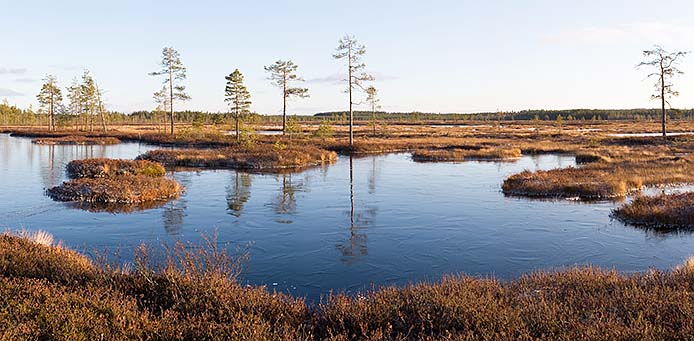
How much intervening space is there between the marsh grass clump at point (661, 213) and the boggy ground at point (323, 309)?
29.6 feet

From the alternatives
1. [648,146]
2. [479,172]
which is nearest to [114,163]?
[479,172]

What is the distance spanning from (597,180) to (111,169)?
2686 centimetres

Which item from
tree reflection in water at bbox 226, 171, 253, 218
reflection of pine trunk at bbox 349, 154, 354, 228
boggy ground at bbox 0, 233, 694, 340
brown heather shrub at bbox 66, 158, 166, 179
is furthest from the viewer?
brown heather shrub at bbox 66, 158, 166, 179

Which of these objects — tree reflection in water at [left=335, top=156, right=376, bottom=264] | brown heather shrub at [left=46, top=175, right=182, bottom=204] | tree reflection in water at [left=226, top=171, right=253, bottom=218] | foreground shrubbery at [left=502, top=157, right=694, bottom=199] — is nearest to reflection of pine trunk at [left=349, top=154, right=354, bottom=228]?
tree reflection in water at [left=335, top=156, right=376, bottom=264]

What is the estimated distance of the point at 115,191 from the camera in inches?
929

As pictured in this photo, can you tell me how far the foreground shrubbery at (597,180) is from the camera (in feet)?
82.3

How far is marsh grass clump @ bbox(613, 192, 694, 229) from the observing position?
18.2 meters

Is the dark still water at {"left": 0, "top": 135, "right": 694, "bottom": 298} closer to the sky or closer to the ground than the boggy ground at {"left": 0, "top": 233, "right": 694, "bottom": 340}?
closer to the ground

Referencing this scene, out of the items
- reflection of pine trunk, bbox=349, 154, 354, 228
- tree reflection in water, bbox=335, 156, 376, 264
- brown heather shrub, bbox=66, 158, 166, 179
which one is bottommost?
tree reflection in water, bbox=335, 156, 376, 264

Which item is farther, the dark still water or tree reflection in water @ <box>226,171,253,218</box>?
tree reflection in water @ <box>226,171,253,218</box>

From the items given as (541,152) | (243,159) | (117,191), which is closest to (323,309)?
(117,191)

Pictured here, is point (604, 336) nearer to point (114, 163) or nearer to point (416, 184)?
point (416, 184)

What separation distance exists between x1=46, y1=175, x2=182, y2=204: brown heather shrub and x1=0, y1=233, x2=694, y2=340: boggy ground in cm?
1337

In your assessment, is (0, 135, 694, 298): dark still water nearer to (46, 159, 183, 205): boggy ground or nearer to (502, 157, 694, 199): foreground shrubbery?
(46, 159, 183, 205): boggy ground
